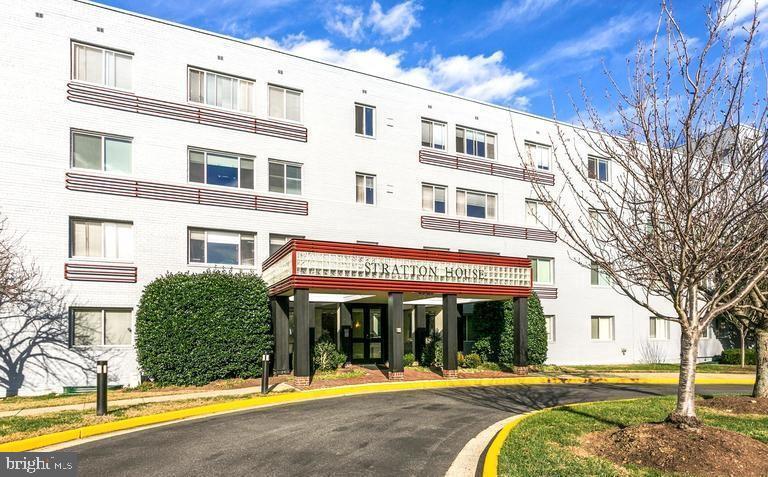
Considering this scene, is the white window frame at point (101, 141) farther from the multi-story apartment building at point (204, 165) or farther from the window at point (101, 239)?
the window at point (101, 239)

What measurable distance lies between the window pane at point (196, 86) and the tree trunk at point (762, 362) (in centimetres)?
2149

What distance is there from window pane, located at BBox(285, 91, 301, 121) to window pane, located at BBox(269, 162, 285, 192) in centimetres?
239

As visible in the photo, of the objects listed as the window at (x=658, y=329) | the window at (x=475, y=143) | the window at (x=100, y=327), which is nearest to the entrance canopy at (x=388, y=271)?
the window at (x=100, y=327)

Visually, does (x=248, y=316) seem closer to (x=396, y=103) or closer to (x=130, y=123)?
(x=130, y=123)

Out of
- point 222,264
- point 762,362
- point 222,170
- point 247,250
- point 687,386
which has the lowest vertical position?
point 762,362

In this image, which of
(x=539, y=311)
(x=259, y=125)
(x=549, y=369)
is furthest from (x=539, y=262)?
(x=259, y=125)

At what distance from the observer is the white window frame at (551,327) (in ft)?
98.2

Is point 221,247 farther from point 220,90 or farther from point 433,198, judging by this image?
point 433,198

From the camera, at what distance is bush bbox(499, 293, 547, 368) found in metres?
24.6

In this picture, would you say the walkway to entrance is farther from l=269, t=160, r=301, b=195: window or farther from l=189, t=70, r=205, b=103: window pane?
l=189, t=70, r=205, b=103: window pane

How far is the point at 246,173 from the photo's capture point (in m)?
23.2

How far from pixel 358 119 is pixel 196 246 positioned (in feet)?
32.2

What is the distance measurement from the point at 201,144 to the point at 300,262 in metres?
8.11

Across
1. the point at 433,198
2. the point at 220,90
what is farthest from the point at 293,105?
the point at 433,198
